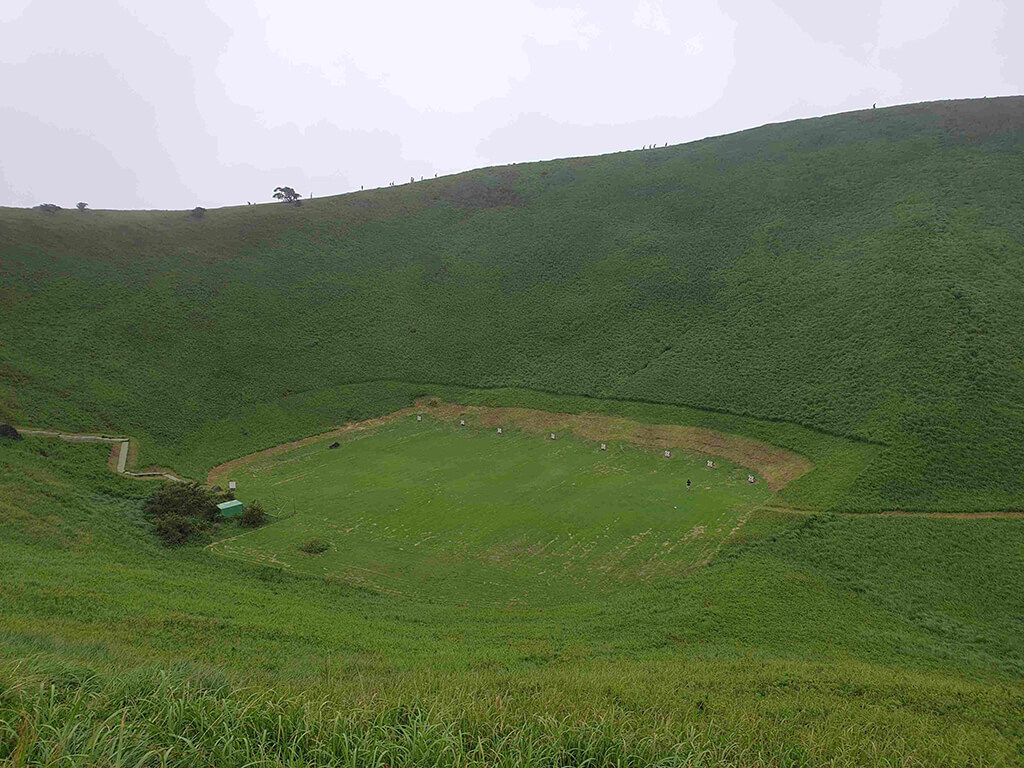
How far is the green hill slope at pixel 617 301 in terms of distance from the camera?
39250mm

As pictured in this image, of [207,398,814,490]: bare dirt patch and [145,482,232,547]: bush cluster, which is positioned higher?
[207,398,814,490]: bare dirt patch

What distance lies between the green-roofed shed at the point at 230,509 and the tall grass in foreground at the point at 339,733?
25.3 metres

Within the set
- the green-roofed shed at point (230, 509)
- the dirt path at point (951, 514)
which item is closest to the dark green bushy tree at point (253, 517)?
the green-roofed shed at point (230, 509)

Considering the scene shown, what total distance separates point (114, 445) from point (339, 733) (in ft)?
136

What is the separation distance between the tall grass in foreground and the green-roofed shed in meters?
25.3

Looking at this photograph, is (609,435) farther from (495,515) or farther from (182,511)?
(182,511)

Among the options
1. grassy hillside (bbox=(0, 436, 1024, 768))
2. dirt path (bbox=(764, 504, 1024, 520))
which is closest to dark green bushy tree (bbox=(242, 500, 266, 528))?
grassy hillside (bbox=(0, 436, 1024, 768))

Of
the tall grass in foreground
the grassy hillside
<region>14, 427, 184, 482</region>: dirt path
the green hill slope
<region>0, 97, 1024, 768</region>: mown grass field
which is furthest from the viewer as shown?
the green hill slope

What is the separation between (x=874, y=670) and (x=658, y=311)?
49.0 m

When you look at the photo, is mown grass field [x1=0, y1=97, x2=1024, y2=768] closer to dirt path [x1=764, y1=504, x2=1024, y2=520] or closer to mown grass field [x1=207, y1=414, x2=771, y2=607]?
mown grass field [x1=207, y1=414, x2=771, y2=607]

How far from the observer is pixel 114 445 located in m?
37.9

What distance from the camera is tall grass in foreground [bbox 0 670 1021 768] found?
5156mm

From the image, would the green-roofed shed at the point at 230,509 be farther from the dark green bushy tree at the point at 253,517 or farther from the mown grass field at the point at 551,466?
the mown grass field at the point at 551,466

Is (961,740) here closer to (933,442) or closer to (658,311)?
(933,442)
